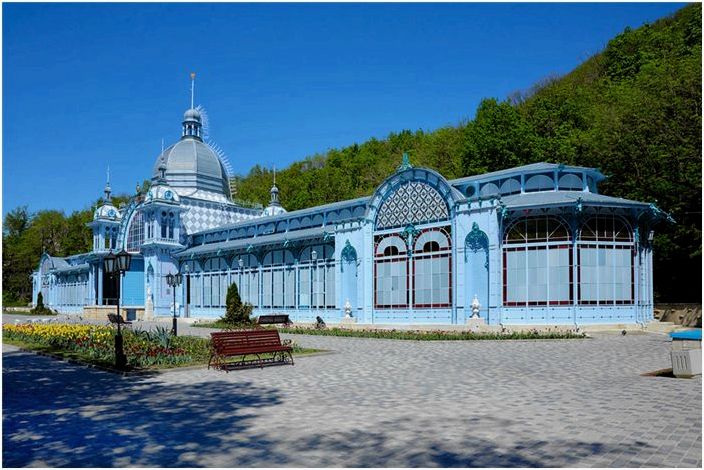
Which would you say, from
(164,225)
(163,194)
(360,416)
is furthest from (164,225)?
(360,416)

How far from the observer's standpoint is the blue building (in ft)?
87.7

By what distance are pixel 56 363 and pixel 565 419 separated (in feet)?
43.3

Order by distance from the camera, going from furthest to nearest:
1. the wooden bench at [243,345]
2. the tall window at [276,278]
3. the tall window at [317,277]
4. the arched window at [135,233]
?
the arched window at [135,233]
the tall window at [276,278]
the tall window at [317,277]
the wooden bench at [243,345]

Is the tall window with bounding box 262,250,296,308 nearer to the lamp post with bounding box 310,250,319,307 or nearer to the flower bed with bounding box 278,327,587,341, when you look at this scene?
the lamp post with bounding box 310,250,319,307

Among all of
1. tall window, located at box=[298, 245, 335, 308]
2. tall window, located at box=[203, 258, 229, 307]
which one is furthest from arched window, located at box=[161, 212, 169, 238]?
tall window, located at box=[298, 245, 335, 308]

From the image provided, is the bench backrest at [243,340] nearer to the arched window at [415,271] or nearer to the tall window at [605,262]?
the arched window at [415,271]

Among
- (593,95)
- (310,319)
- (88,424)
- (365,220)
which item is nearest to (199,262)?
(310,319)

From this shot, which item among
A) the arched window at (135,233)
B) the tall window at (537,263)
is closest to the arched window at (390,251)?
the tall window at (537,263)

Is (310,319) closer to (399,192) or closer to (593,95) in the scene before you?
(399,192)

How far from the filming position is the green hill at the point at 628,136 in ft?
110

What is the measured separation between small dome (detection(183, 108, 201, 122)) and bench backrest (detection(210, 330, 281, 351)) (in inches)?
1835

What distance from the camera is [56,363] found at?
1675 cm

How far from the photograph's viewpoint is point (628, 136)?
3694 cm

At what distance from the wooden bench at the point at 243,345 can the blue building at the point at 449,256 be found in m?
7.03
